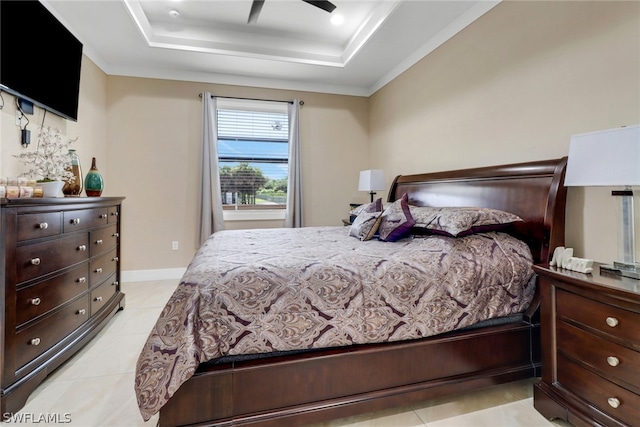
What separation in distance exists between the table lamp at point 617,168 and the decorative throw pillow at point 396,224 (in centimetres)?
95

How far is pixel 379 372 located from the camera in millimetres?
1396

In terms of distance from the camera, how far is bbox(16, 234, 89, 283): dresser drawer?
1.52 metres

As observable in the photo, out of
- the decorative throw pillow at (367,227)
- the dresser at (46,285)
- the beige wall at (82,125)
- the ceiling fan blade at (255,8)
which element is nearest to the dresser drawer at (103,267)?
the dresser at (46,285)

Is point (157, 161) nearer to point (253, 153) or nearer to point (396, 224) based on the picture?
point (253, 153)

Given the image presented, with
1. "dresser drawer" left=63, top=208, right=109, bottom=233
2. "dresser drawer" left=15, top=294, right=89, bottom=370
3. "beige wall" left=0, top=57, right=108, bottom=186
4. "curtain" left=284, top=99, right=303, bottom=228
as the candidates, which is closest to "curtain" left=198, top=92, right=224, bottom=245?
"curtain" left=284, top=99, right=303, bottom=228

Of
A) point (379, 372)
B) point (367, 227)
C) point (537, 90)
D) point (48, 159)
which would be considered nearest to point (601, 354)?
point (379, 372)

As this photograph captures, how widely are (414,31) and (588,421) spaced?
323 centimetres

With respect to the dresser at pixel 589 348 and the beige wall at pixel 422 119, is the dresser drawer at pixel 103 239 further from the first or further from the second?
the dresser at pixel 589 348

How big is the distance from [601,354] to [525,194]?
1039mm

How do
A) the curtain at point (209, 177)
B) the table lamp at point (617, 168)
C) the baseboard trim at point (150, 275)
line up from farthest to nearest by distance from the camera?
the curtain at point (209, 177) → the baseboard trim at point (150, 275) → the table lamp at point (617, 168)

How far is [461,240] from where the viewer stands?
179 centimetres

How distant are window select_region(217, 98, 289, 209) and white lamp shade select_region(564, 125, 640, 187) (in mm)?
3419

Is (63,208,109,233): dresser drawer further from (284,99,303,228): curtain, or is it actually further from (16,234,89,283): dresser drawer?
(284,99,303,228): curtain

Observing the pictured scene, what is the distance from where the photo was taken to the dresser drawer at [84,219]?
1898 millimetres
